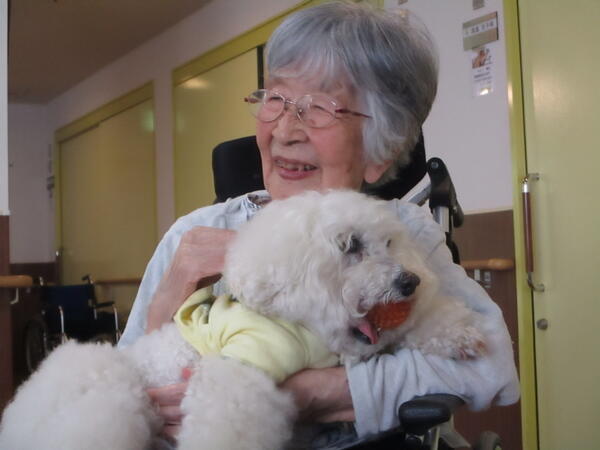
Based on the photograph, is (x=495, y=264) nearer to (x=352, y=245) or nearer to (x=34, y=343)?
(x=352, y=245)

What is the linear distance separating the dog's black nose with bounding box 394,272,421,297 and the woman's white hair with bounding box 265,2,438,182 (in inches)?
19.0

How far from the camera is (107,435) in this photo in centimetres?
86

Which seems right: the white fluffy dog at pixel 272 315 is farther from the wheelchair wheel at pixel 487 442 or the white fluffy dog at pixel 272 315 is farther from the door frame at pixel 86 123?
the door frame at pixel 86 123

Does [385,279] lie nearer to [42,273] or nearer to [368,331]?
[368,331]

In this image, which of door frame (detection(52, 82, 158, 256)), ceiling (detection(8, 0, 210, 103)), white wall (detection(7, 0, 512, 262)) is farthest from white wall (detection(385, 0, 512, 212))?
door frame (detection(52, 82, 158, 256))

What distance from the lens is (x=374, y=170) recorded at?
1.40m

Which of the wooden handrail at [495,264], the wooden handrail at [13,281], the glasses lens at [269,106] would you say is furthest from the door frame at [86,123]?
the glasses lens at [269,106]

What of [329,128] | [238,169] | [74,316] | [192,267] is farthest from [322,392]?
[74,316]

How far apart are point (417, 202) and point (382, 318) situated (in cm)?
68

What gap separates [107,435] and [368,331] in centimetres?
40

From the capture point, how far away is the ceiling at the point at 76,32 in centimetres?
468

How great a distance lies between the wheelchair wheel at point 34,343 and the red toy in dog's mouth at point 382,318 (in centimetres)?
513

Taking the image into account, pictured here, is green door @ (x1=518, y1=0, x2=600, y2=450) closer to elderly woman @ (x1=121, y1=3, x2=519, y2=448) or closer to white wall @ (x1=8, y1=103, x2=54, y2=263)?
elderly woman @ (x1=121, y1=3, x2=519, y2=448)

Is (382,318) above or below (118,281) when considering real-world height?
above
